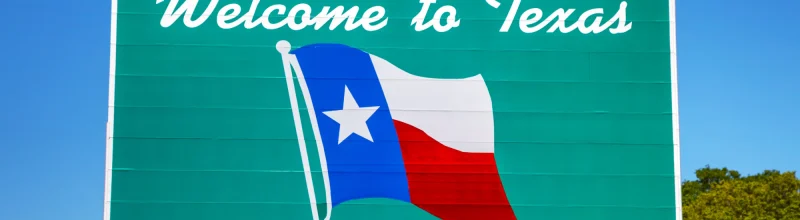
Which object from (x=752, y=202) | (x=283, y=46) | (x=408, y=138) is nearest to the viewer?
(x=408, y=138)

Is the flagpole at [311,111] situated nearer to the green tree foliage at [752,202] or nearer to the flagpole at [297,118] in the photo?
the flagpole at [297,118]

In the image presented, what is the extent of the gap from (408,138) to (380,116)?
1.83 ft

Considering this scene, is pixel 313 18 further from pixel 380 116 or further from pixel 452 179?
pixel 452 179

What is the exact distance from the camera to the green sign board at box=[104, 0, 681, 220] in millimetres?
16000

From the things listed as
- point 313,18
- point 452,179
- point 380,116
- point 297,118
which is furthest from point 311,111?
point 452,179

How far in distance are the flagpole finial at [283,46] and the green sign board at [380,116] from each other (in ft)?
0.10

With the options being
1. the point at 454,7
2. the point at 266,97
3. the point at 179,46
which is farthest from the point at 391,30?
the point at 179,46

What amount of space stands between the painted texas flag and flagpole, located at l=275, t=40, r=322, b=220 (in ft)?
0.05

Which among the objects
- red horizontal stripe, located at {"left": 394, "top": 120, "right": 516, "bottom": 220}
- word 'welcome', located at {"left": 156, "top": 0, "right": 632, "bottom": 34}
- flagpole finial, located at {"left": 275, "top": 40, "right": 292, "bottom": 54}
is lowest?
red horizontal stripe, located at {"left": 394, "top": 120, "right": 516, "bottom": 220}

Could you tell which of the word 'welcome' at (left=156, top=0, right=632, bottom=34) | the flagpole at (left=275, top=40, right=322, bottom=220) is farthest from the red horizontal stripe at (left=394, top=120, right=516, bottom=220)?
the word 'welcome' at (left=156, top=0, right=632, bottom=34)

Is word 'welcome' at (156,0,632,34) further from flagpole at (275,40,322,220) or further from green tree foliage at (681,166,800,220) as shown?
green tree foliage at (681,166,800,220)

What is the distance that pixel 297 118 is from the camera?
1606 cm

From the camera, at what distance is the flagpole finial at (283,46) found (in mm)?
16234

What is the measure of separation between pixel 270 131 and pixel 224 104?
0.85m
